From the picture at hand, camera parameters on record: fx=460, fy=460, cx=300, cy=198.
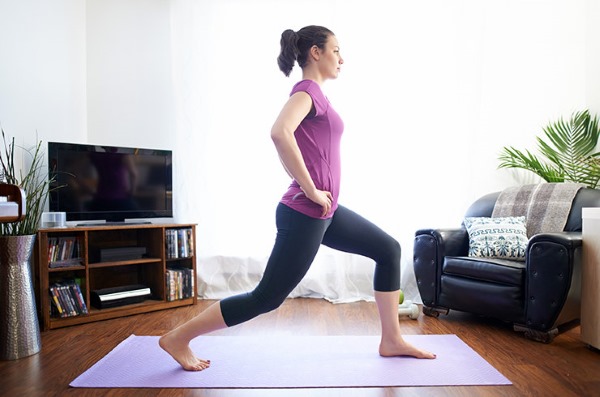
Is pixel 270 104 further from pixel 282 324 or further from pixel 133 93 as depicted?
pixel 282 324

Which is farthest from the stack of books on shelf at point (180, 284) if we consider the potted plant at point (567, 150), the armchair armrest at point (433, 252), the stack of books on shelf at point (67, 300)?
the potted plant at point (567, 150)

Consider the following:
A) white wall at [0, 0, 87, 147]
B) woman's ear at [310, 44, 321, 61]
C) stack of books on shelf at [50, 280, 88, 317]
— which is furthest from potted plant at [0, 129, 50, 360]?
woman's ear at [310, 44, 321, 61]

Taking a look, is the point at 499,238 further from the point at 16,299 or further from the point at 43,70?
the point at 43,70

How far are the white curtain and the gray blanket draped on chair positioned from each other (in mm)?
444

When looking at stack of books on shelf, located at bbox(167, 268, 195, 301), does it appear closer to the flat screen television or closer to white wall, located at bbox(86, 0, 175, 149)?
the flat screen television

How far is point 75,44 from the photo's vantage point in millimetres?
3451

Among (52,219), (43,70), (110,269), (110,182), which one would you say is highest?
(43,70)

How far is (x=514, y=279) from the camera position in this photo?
246cm

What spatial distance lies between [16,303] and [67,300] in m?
0.64

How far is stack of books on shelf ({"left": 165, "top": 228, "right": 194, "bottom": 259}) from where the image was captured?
3.23m

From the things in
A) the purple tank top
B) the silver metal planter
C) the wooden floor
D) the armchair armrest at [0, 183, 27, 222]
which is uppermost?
the purple tank top

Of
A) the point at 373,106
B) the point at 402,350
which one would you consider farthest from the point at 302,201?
the point at 373,106

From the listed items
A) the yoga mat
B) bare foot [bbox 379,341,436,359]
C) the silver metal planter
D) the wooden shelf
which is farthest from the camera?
the wooden shelf

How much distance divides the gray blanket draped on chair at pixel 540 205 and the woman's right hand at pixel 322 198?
1847 millimetres
